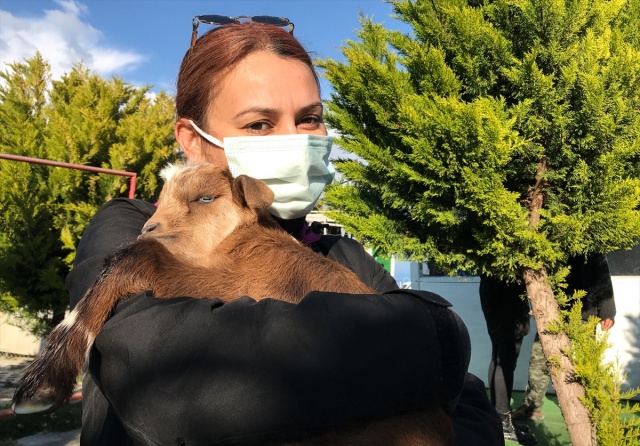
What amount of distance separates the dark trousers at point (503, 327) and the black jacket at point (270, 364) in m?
5.29

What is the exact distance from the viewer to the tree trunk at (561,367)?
4.19 metres

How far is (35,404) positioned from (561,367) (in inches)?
156

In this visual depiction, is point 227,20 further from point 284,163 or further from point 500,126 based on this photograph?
point 500,126

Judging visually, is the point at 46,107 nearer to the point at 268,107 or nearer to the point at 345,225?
the point at 345,225

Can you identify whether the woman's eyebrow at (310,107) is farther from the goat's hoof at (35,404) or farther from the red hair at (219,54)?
the goat's hoof at (35,404)

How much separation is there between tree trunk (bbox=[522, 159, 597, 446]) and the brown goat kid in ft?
9.58

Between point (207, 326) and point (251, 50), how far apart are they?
1437 millimetres

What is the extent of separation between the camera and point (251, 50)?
7.48ft

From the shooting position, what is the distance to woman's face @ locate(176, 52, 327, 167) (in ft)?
7.22

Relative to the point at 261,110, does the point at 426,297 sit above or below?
below

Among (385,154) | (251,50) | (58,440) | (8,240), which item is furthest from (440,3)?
(8,240)

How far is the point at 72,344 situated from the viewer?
1574mm

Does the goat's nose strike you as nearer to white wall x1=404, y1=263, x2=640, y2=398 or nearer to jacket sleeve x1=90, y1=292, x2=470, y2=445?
jacket sleeve x1=90, y1=292, x2=470, y2=445

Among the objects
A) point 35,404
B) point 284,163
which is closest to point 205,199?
point 284,163
